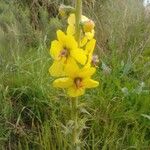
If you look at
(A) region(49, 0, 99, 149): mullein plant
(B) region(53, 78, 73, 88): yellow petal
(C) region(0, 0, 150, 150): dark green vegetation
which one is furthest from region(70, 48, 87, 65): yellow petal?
(C) region(0, 0, 150, 150): dark green vegetation

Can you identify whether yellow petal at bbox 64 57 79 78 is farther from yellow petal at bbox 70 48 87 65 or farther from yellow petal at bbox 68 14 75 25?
yellow petal at bbox 68 14 75 25

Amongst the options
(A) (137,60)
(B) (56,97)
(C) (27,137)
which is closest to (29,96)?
(B) (56,97)

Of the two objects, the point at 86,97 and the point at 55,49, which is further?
the point at 86,97

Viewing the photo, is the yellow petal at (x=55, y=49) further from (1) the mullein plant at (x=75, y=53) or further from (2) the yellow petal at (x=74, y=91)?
(2) the yellow petal at (x=74, y=91)

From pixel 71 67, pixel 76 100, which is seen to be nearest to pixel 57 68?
pixel 71 67

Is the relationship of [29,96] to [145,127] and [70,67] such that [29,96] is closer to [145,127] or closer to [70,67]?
[145,127]

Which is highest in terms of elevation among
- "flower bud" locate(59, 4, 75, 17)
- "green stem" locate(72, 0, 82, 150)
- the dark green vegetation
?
"flower bud" locate(59, 4, 75, 17)

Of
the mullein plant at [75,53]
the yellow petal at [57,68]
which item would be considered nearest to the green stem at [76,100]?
the mullein plant at [75,53]

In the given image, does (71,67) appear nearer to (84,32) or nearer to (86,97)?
(84,32)
